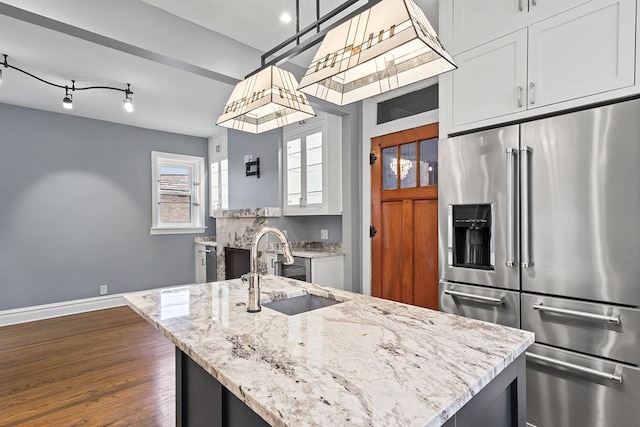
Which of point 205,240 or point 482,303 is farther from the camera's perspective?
point 205,240

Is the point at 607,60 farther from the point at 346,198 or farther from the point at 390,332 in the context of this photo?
the point at 346,198

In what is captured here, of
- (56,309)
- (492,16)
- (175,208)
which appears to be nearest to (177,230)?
(175,208)

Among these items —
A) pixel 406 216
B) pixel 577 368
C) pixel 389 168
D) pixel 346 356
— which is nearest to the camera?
pixel 346 356

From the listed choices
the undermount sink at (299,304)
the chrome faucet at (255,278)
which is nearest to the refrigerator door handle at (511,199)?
the undermount sink at (299,304)

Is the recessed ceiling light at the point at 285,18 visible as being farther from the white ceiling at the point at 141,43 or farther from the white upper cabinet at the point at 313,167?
the white upper cabinet at the point at 313,167

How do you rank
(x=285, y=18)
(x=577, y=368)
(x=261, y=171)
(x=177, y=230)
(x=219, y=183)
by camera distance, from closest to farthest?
(x=577, y=368), (x=285, y=18), (x=261, y=171), (x=177, y=230), (x=219, y=183)

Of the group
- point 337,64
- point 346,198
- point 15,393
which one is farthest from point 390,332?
point 15,393

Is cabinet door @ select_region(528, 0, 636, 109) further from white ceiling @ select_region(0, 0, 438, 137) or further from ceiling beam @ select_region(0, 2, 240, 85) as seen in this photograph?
ceiling beam @ select_region(0, 2, 240, 85)

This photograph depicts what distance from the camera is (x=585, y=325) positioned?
1.66 m

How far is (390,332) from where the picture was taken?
1.18 meters

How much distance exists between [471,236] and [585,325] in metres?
0.73

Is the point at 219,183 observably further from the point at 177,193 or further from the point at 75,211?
the point at 75,211

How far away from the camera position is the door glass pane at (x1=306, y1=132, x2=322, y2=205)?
3662mm

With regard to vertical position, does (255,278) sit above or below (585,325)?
above
